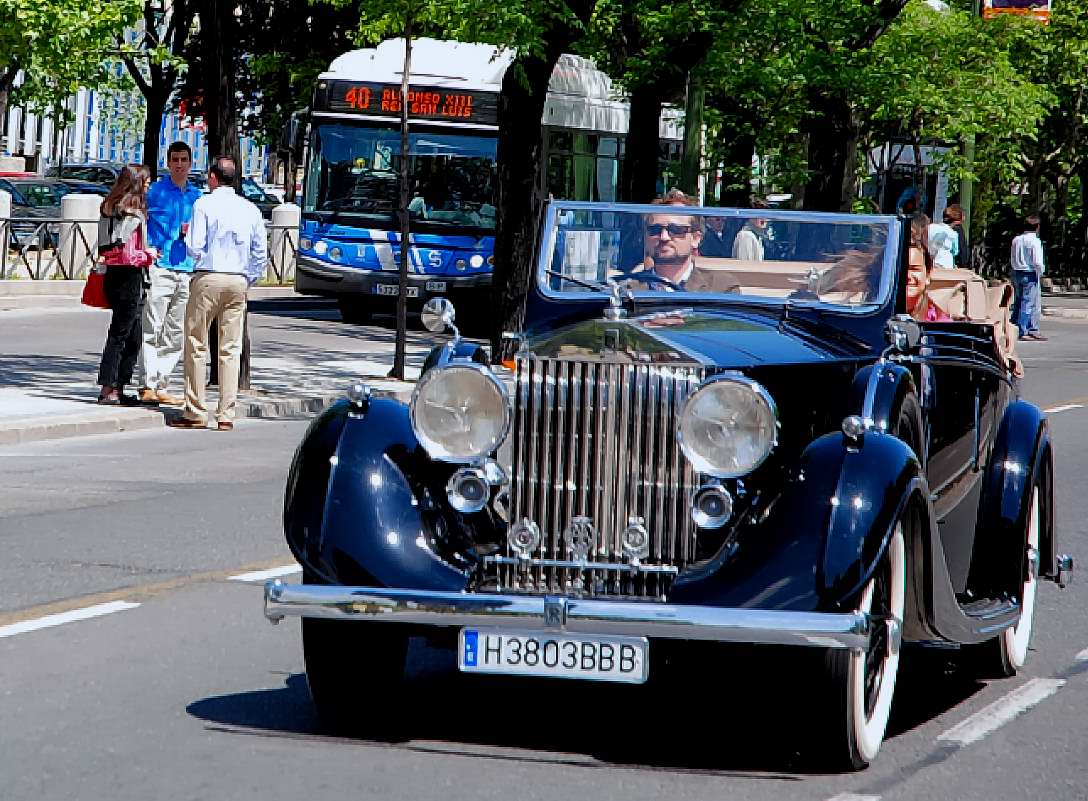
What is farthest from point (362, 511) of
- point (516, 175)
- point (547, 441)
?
point (516, 175)

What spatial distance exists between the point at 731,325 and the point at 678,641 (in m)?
1.47

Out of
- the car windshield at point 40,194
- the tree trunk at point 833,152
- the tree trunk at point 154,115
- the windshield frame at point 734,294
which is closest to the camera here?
the windshield frame at point 734,294

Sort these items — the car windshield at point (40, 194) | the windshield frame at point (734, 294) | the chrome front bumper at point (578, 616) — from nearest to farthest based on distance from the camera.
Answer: the chrome front bumper at point (578, 616) → the windshield frame at point (734, 294) → the car windshield at point (40, 194)

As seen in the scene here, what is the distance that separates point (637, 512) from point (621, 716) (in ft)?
2.89

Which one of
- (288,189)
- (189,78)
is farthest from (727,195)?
(288,189)

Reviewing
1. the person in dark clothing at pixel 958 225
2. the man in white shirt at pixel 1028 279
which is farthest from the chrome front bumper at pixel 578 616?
the man in white shirt at pixel 1028 279

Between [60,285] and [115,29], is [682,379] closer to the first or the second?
[115,29]

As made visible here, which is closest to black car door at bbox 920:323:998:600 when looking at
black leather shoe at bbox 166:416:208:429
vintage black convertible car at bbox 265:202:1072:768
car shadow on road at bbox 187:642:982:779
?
vintage black convertible car at bbox 265:202:1072:768

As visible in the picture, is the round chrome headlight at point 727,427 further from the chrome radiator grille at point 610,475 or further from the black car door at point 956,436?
the black car door at point 956,436

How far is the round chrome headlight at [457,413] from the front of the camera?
6402mm

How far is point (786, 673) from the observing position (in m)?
6.03

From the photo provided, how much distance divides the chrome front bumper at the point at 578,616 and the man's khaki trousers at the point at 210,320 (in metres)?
9.45

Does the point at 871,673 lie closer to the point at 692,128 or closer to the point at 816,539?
the point at 816,539

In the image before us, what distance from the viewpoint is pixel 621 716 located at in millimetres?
6809
